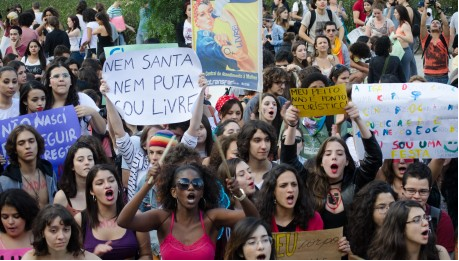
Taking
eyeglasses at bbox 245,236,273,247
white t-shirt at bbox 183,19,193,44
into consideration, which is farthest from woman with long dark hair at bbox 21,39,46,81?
eyeglasses at bbox 245,236,273,247

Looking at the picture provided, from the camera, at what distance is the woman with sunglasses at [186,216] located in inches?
284

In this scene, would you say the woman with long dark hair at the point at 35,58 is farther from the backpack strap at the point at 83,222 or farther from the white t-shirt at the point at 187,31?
the backpack strap at the point at 83,222

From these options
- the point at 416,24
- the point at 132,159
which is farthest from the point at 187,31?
the point at 132,159

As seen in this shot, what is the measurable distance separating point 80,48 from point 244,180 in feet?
38.5

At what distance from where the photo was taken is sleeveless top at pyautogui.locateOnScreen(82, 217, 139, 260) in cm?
745

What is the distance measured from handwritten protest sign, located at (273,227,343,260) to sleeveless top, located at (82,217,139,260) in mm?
889

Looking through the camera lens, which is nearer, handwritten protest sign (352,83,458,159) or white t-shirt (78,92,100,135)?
handwritten protest sign (352,83,458,159)

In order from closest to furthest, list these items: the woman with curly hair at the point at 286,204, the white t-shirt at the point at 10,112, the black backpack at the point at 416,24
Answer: the woman with curly hair at the point at 286,204, the white t-shirt at the point at 10,112, the black backpack at the point at 416,24

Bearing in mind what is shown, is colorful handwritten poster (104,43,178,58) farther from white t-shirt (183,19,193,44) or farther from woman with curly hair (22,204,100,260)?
white t-shirt (183,19,193,44)

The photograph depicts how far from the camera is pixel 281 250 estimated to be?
7457 millimetres

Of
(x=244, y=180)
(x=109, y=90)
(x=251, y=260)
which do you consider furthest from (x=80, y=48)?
(x=251, y=260)

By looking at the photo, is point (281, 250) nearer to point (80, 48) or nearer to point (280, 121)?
point (280, 121)

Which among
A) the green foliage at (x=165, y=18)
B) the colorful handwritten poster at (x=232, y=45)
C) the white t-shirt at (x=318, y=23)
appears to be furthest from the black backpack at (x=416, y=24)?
the colorful handwritten poster at (x=232, y=45)

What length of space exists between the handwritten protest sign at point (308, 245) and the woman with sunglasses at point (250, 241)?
0.56 metres
